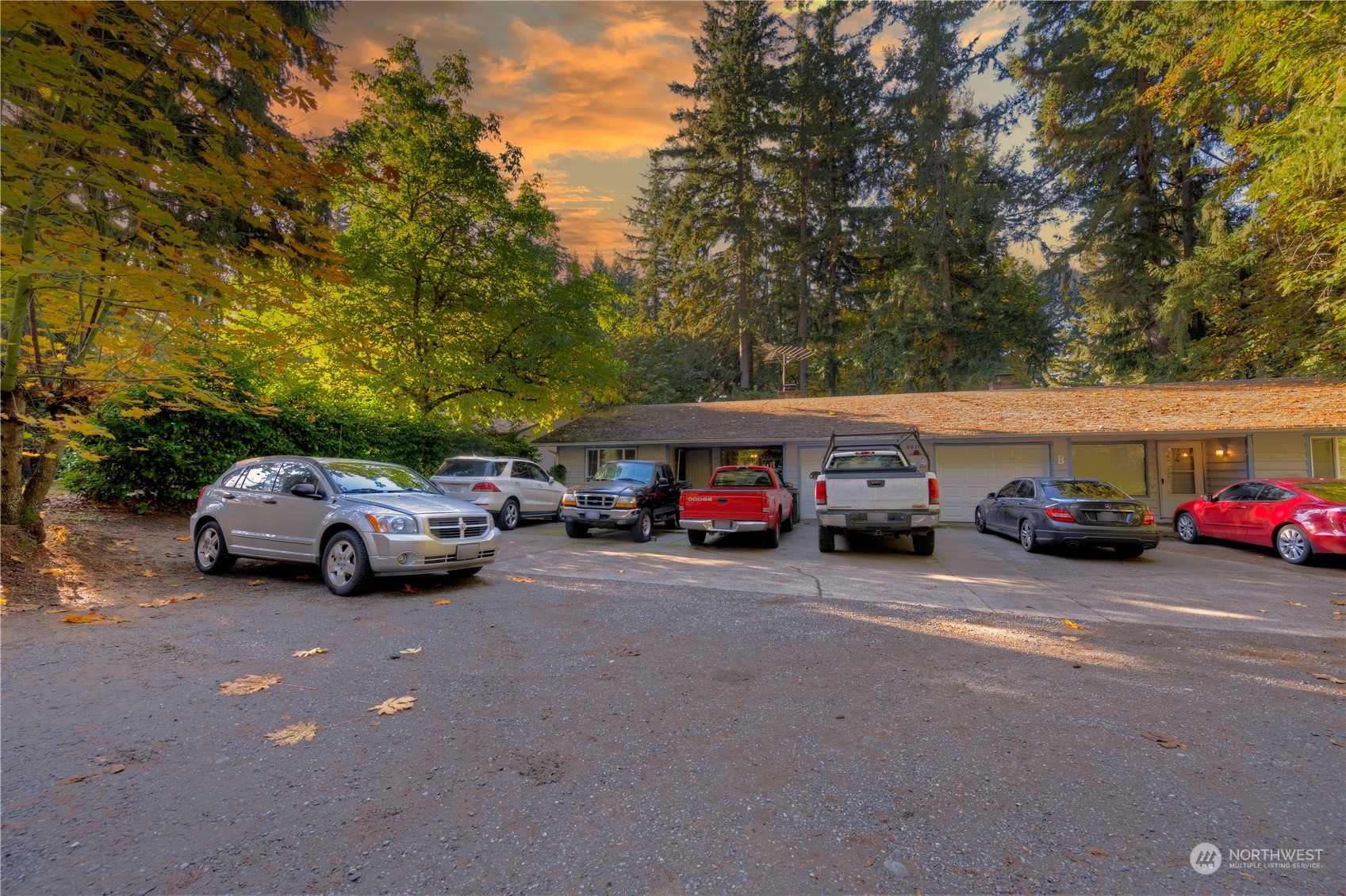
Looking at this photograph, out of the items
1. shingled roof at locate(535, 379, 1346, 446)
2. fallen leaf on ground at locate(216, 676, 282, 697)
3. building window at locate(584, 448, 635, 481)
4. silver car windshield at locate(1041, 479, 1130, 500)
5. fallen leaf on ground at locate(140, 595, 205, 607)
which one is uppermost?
shingled roof at locate(535, 379, 1346, 446)

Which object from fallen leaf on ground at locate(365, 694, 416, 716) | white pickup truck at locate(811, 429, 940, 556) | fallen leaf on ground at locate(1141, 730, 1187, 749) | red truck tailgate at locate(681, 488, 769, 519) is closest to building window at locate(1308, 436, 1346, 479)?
white pickup truck at locate(811, 429, 940, 556)

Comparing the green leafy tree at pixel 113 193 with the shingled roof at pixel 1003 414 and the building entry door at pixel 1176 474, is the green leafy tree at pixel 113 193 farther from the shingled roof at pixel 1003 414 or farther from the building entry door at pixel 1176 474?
the building entry door at pixel 1176 474

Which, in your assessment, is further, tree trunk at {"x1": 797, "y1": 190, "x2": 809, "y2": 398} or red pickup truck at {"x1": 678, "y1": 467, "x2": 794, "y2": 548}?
tree trunk at {"x1": 797, "y1": 190, "x2": 809, "y2": 398}

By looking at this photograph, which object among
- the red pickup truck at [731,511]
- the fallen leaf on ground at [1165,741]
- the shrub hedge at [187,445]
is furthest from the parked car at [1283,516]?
the shrub hedge at [187,445]

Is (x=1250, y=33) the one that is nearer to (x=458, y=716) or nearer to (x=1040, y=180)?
(x=458, y=716)

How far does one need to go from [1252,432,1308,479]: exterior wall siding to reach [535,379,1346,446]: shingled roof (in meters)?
1.04

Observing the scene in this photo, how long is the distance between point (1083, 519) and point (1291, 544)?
11.7ft

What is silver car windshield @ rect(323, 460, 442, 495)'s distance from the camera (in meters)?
7.00

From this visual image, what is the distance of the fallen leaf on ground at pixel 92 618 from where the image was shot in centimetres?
507

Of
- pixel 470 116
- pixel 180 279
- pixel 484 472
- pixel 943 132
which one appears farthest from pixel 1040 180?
pixel 180 279

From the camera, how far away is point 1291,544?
32.2ft

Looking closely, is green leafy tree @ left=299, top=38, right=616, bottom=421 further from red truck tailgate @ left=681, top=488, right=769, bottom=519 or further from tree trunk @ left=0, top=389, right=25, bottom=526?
tree trunk @ left=0, top=389, right=25, bottom=526

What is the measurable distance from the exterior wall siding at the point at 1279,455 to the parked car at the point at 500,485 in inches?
785

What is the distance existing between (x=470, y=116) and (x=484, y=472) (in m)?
11.4
